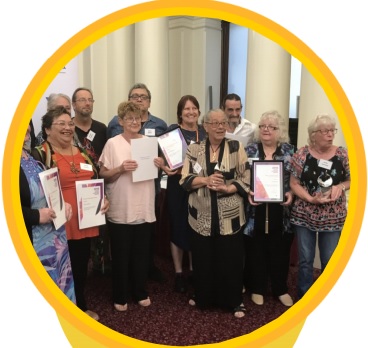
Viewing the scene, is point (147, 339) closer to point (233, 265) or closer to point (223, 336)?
point (223, 336)

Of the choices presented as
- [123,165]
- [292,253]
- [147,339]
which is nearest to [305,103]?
[292,253]

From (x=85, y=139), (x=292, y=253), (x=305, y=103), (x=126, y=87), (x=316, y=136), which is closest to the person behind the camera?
(x=316, y=136)

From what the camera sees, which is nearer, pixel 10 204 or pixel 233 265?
pixel 10 204

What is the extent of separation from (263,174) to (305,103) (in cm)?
77

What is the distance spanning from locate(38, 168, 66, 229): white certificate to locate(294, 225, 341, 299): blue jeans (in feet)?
4.07

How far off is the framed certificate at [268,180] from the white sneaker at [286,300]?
683 mm

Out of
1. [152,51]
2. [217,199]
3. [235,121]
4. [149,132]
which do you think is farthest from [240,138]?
[152,51]

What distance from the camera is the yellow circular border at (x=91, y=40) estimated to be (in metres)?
1.62

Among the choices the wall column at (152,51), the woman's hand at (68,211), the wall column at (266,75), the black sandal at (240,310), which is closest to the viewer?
the woman's hand at (68,211)

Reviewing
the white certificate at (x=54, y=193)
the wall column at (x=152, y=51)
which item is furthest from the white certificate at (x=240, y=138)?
the wall column at (x=152, y=51)

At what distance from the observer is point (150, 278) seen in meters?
2.83

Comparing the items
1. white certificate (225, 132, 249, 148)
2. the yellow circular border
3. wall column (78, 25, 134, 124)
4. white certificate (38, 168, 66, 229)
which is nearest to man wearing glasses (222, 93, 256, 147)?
white certificate (225, 132, 249, 148)

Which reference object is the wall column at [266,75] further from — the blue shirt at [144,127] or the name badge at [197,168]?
the name badge at [197,168]

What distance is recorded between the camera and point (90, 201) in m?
2.05
